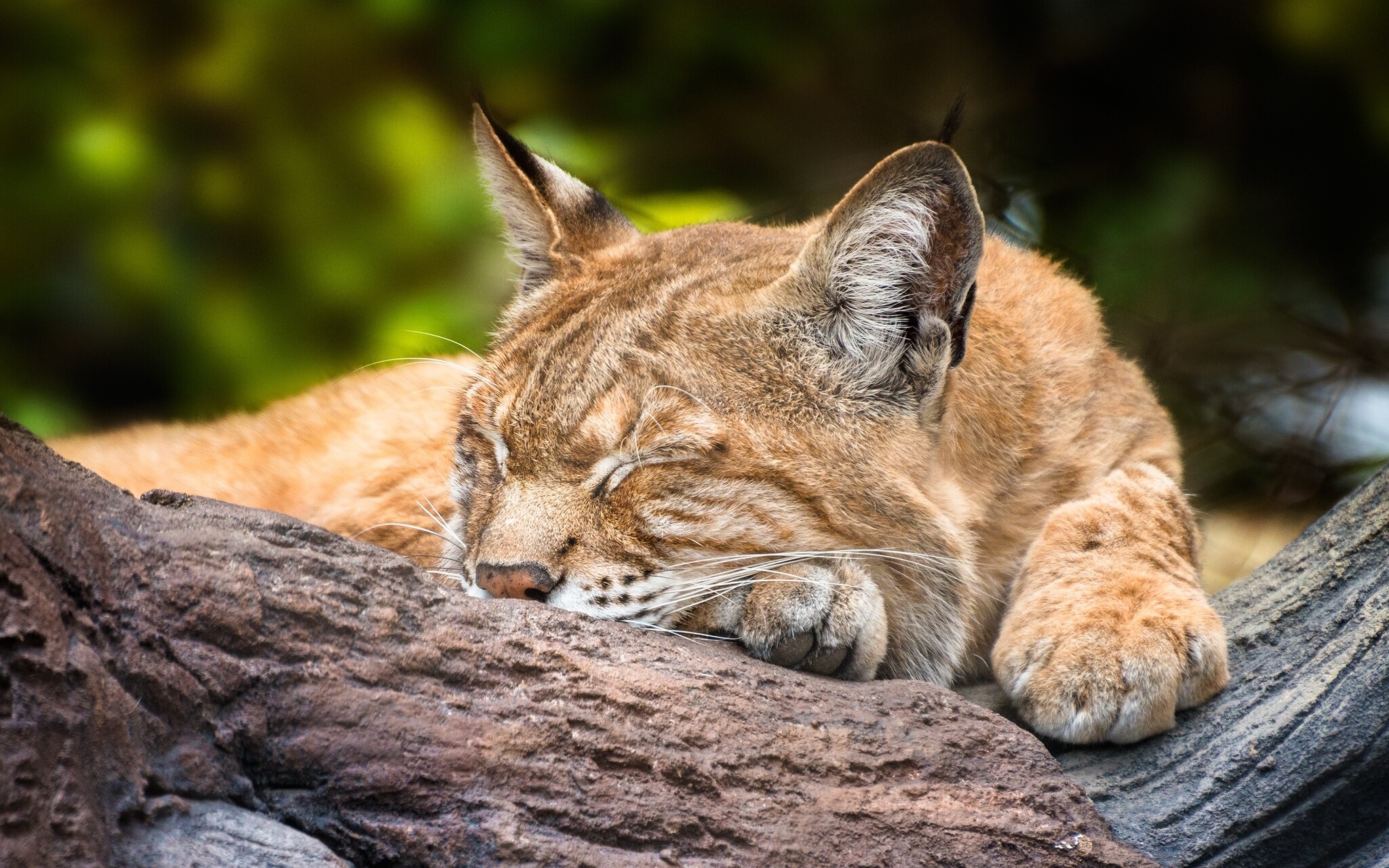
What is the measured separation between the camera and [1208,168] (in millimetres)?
4535

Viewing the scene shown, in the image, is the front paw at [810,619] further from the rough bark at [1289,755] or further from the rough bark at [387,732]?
the rough bark at [1289,755]

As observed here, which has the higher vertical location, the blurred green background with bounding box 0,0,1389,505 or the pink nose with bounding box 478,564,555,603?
the blurred green background with bounding box 0,0,1389,505

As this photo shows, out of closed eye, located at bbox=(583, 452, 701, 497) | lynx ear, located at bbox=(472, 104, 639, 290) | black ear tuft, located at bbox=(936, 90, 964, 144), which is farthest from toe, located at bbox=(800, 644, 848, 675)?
lynx ear, located at bbox=(472, 104, 639, 290)

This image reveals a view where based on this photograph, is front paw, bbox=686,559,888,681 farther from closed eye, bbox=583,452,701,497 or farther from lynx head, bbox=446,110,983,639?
closed eye, bbox=583,452,701,497

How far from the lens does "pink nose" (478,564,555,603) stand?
87.8 inches

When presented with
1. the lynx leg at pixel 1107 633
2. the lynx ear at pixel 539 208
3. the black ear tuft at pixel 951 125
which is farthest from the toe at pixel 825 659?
the lynx ear at pixel 539 208

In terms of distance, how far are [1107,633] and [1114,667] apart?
9 centimetres

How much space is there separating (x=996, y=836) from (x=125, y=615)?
51.7 inches

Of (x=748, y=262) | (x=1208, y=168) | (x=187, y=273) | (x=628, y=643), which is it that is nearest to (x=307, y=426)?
(x=187, y=273)

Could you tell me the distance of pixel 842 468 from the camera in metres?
2.45

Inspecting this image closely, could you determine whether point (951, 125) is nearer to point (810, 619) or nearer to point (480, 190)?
point (810, 619)

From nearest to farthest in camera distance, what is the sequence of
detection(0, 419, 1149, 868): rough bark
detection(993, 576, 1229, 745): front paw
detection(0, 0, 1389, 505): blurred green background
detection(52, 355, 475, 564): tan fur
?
detection(0, 419, 1149, 868): rough bark
detection(993, 576, 1229, 745): front paw
detection(52, 355, 475, 564): tan fur
detection(0, 0, 1389, 505): blurred green background

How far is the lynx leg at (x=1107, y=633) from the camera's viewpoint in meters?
2.21

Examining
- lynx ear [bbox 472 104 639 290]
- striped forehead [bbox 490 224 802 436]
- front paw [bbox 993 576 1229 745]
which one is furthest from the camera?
lynx ear [bbox 472 104 639 290]
